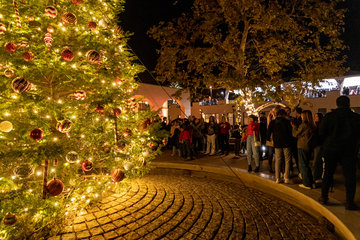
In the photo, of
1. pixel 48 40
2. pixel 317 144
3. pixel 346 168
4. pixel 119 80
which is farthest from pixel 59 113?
pixel 317 144

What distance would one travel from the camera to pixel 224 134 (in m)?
10.5

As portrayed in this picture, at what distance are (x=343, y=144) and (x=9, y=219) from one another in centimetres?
551

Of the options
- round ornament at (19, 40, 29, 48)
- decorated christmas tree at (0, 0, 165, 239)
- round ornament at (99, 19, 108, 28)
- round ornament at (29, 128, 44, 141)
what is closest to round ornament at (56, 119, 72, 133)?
decorated christmas tree at (0, 0, 165, 239)

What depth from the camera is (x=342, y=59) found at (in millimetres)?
12078

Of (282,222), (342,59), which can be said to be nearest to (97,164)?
(282,222)

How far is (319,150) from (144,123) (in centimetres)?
430

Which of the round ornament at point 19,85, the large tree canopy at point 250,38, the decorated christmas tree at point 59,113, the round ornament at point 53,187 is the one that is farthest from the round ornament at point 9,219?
the large tree canopy at point 250,38

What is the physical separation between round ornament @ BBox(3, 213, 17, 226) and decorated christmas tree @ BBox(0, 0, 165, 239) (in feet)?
0.04

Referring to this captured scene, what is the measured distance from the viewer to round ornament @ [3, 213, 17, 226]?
9.53ft

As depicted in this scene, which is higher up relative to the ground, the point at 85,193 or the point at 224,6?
the point at 224,6

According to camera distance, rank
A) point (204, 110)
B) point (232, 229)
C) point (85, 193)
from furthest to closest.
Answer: point (204, 110) < point (85, 193) < point (232, 229)

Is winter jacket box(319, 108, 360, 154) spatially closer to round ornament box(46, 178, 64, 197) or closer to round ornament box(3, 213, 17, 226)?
round ornament box(46, 178, 64, 197)

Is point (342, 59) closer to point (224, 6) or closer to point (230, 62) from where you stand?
point (230, 62)

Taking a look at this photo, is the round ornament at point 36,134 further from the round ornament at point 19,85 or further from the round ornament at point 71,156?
the round ornament at point 19,85
